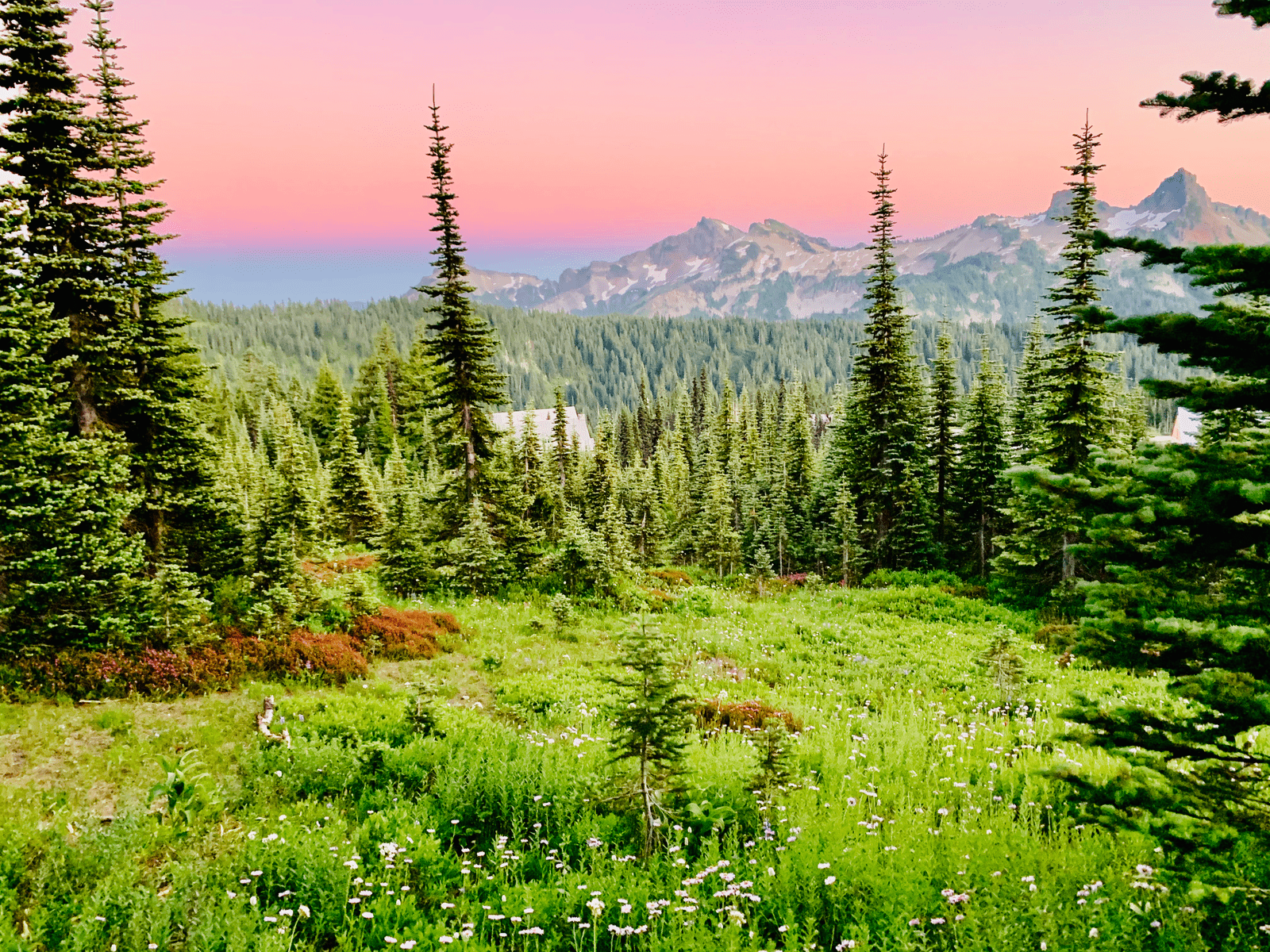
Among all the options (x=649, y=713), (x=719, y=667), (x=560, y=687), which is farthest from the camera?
(x=719, y=667)

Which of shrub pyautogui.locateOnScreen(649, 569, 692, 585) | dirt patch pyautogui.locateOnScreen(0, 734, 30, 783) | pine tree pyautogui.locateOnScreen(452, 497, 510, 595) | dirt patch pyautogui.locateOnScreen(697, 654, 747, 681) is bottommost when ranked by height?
shrub pyautogui.locateOnScreen(649, 569, 692, 585)

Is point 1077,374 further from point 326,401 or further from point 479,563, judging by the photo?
point 326,401

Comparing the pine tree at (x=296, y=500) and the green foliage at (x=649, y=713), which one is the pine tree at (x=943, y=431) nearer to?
the pine tree at (x=296, y=500)

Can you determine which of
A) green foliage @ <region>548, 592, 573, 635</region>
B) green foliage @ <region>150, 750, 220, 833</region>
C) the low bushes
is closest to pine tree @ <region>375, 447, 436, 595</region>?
green foliage @ <region>548, 592, 573, 635</region>

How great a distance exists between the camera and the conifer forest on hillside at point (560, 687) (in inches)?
152

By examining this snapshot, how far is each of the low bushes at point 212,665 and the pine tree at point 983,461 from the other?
102 feet

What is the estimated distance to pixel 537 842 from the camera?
6.41m

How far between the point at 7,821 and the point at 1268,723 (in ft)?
35.6

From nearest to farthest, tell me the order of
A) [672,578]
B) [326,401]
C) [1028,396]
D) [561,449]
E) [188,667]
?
[188,667] → [672,578] → [1028,396] → [561,449] → [326,401]

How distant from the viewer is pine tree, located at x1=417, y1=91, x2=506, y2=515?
23.4 meters

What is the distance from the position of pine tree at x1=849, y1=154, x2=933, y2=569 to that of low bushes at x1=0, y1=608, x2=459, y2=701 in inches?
987

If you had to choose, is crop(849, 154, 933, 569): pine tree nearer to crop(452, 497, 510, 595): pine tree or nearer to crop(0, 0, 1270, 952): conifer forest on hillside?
crop(0, 0, 1270, 952): conifer forest on hillside

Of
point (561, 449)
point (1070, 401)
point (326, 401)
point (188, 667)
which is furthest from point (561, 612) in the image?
point (326, 401)

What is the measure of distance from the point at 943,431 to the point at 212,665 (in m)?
35.4
